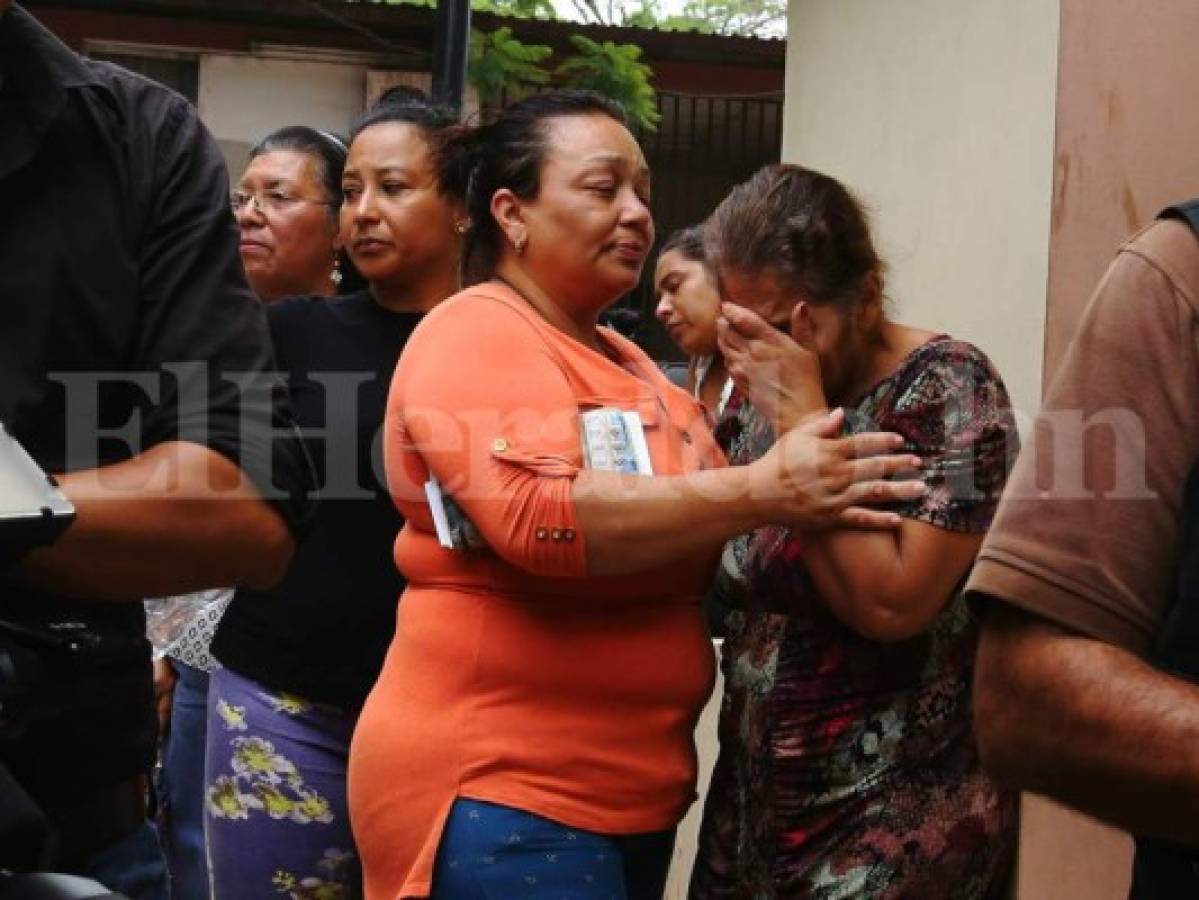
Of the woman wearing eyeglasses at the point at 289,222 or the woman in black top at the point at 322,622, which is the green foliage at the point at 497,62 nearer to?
the woman wearing eyeglasses at the point at 289,222

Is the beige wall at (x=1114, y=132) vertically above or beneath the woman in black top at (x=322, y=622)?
above

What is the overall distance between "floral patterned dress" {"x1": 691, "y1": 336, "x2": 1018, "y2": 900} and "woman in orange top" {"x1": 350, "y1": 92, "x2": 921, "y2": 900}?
0.43ft

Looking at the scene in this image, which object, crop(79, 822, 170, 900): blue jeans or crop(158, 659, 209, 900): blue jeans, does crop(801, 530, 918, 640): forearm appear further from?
crop(158, 659, 209, 900): blue jeans

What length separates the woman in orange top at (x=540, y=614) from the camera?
284cm

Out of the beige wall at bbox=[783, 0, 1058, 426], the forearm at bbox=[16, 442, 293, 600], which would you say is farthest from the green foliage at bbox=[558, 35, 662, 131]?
the forearm at bbox=[16, 442, 293, 600]

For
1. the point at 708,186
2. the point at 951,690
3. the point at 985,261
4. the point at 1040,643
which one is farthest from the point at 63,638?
the point at 708,186

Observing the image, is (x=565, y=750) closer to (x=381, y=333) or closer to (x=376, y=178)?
(x=381, y=333)

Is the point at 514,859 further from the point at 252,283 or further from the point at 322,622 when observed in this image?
the point at 252,283

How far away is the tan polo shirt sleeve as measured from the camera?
162 centimetres

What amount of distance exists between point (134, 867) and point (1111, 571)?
45.9 inches

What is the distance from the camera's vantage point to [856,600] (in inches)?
116

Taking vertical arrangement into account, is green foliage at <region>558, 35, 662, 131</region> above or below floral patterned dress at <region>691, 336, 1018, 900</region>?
above

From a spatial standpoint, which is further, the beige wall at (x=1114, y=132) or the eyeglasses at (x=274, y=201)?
the eyeglasses at (x=274, y=201)

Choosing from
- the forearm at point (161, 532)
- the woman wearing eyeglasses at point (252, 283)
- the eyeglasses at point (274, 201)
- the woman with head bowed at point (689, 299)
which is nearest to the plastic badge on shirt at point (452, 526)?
the forearm at point (161, 532)
